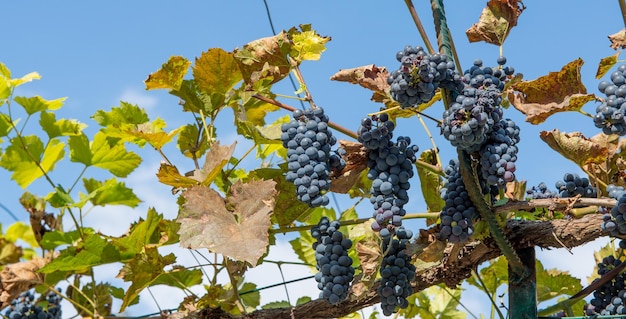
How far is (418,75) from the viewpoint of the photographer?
125 cm

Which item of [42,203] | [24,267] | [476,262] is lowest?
[476,262]

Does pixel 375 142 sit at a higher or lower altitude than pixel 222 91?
lower

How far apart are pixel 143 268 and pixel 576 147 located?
0.95 meters

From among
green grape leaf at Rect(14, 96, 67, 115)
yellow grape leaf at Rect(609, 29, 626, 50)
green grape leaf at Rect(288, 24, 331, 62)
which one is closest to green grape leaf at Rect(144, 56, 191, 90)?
green grape leaf at Rect(288, 24, 331, 62)

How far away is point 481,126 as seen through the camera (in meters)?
1.22

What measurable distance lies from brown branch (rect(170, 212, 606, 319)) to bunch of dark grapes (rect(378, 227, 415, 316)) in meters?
0.11

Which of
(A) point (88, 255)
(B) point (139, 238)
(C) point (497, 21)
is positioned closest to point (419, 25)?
(C) point (497, 21)

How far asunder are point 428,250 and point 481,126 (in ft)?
0.90

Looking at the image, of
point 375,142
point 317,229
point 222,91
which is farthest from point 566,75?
point 222,91

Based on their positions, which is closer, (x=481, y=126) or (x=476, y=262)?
(x=481, y=126)

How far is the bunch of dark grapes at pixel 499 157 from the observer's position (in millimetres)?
1242

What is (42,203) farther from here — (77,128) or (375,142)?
(375,142)

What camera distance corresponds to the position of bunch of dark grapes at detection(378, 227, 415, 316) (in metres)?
1.36

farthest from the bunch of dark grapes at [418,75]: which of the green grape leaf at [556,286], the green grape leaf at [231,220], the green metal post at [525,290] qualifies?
the green grape leaf at [556,286]
